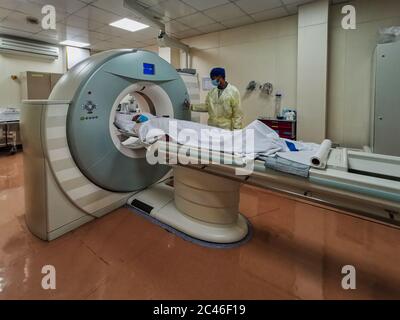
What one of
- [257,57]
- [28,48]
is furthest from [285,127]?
[28,48]

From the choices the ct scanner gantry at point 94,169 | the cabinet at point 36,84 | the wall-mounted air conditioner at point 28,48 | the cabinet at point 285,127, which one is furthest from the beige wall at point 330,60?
the wall-mounted air conditioner at point 28,48

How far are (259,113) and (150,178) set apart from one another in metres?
2.62

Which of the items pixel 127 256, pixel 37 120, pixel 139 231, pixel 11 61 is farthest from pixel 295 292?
pixel 11 61

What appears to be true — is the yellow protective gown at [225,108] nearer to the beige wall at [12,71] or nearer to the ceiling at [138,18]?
the ceiling at [138,18]

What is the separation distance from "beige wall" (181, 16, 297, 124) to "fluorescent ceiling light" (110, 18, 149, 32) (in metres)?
1.17

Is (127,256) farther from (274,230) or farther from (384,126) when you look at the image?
(384,126)

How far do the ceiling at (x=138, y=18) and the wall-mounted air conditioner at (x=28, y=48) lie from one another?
0.18 meters

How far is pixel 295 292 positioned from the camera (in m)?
1.35

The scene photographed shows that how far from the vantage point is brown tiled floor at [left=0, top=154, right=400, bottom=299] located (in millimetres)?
1358

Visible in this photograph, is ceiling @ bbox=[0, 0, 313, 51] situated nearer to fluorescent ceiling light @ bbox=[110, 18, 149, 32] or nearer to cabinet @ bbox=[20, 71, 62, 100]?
fluorescent ceiling light @ bbox=[110, 18, 149, 32]

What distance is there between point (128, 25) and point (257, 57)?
2.38 m

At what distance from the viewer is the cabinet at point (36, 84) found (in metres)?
5.15

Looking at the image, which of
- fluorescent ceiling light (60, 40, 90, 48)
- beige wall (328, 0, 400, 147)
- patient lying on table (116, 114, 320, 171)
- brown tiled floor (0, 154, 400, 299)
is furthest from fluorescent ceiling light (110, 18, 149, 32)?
brown tiled floor (0, 154, 400, 299)
